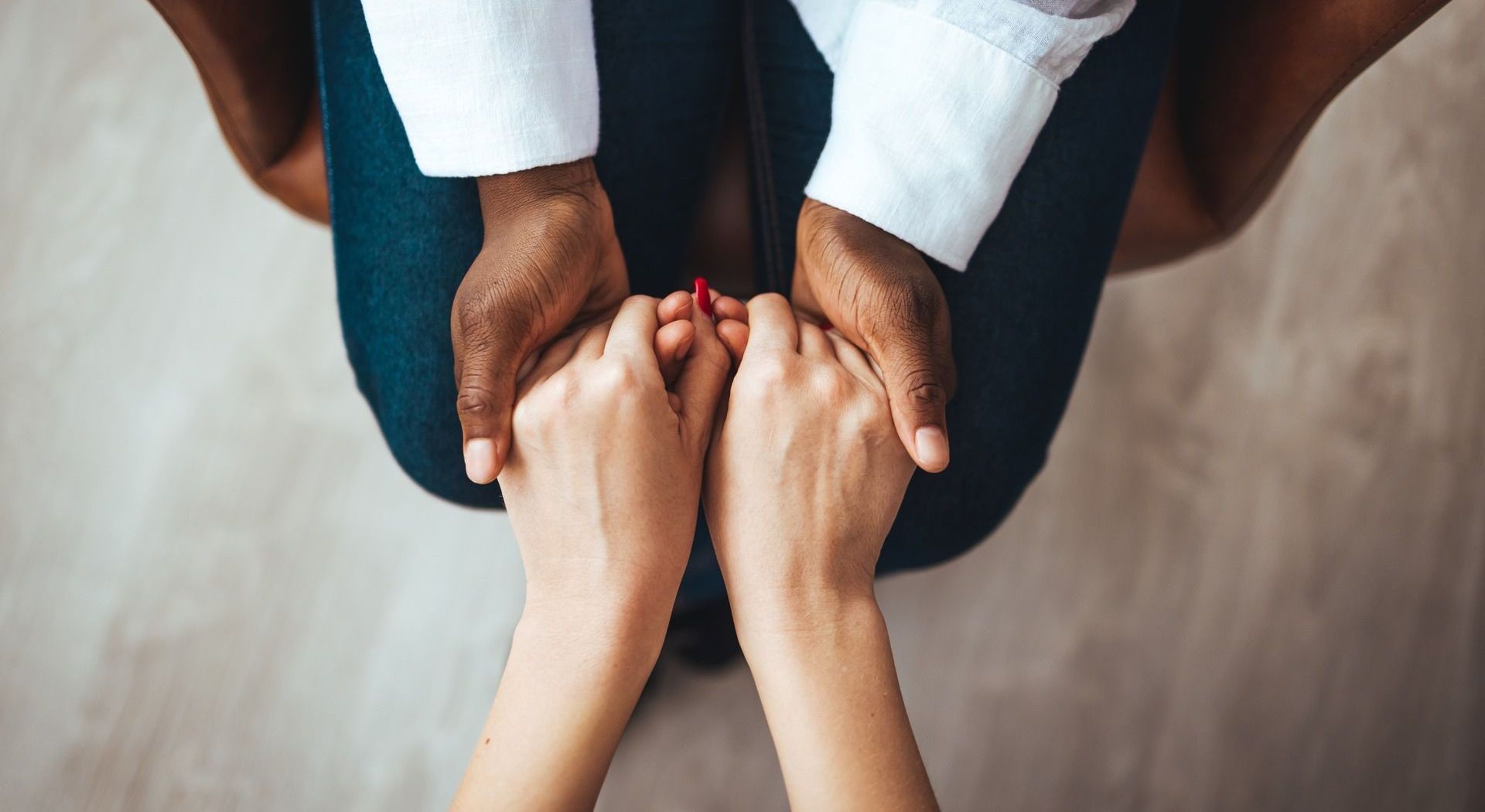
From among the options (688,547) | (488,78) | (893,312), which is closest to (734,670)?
(688,547)

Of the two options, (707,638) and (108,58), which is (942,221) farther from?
(108,58)

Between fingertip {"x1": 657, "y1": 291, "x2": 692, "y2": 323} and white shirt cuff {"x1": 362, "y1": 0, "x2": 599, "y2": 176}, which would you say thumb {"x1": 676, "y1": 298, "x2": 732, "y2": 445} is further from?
white shirt cuff {"x1": 362, "y1": 0, "x2": 599, "y2": 176}

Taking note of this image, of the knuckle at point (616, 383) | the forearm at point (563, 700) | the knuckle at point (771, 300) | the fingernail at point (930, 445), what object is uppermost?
the knuckle at point (771, 300)

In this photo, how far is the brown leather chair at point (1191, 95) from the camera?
0.61m

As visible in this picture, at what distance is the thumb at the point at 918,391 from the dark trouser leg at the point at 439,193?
9.1 inches

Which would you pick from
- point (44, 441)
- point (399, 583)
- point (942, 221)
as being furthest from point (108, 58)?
point (942, 221)

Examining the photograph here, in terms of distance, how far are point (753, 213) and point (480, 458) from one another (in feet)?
1.01

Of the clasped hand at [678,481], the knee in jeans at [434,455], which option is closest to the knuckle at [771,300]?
the clasped hand at [678,481]

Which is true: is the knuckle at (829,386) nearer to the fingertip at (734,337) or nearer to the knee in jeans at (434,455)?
the fingertip at (734,337)

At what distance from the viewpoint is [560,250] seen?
581mm

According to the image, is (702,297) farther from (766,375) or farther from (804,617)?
(804,617)

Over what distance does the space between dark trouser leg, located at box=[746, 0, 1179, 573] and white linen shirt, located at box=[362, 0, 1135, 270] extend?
4 cm

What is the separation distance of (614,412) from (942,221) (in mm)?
252

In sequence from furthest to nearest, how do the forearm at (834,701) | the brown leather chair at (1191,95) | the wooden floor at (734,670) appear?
the wooden floor at (734,670)
the brown leather chair at (1191,95)
the forearm at (834,701)
